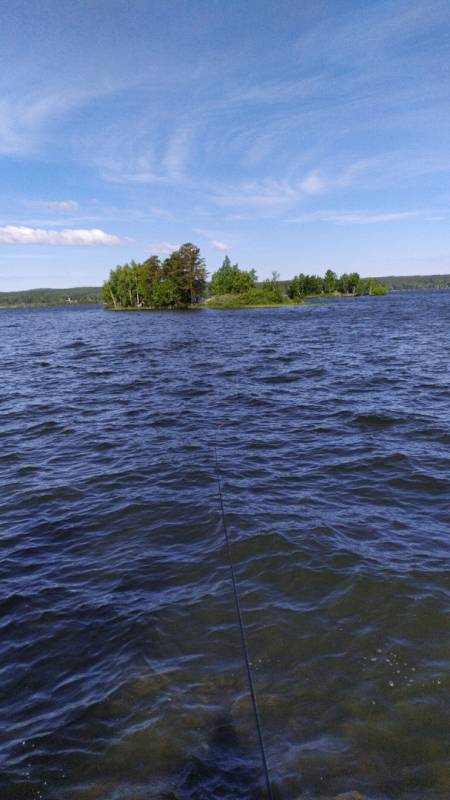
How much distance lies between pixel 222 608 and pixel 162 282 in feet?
415

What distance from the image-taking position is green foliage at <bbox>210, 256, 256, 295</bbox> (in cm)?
14450

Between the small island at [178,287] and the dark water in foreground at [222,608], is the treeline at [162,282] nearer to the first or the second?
the small island at [178,287]

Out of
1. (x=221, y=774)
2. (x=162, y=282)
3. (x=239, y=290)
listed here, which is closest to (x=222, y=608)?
(x=221, y=774)

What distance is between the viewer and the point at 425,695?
532 centimetres

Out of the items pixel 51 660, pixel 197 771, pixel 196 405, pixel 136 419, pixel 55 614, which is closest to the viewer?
pixel 197 771

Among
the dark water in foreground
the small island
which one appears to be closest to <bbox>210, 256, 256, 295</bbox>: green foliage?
the small island

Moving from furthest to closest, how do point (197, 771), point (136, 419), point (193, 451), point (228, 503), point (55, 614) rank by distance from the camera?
1. point (136, 419)
2. point (193, 451)
3. point (228, 503)
4. point (55, 614)
5. point (197, 771)

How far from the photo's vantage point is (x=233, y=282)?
144750 mm

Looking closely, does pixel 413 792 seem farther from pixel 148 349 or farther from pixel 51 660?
pixel 148 349

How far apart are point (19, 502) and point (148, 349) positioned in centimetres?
3238

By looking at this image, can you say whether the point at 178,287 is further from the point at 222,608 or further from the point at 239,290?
the point at 222,608

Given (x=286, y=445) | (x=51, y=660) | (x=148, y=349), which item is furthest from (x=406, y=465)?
(x=148, y=349)

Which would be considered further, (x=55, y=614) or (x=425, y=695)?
(x=55, y=614)

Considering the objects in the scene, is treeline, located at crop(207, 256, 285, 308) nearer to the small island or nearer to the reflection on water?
the small island
